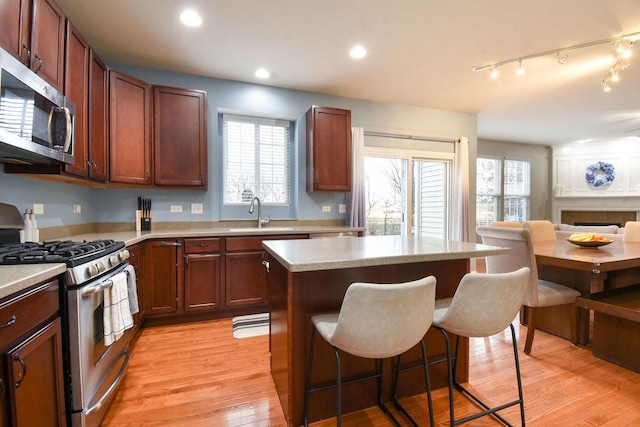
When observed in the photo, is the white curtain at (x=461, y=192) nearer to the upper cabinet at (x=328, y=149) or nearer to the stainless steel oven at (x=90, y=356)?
the upper cabinet at (x=328, y=149)

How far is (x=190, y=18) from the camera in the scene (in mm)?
2441

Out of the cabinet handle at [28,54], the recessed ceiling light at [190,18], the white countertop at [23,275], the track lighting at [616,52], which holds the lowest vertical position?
the white countertop at [23,275]

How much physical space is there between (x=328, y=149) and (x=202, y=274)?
2.04m

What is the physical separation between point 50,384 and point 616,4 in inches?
163

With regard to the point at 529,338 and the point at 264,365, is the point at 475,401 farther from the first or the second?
the point at 264,365

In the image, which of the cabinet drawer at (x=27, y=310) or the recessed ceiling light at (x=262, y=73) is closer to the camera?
the cabinet drawer at (x=27, y=310)

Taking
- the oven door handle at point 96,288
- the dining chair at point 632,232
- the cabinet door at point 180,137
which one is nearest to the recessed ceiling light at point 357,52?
the cabinet door at point 180,137

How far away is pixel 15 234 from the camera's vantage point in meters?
1.89

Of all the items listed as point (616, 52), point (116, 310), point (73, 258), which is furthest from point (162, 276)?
point (616, 52)

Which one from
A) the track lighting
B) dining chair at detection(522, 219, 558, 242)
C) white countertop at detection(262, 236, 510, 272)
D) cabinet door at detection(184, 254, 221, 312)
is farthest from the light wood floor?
the track lighting

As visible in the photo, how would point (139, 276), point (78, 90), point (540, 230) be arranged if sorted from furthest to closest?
point (540, 230) < point (139, 276) < point (78, 90)

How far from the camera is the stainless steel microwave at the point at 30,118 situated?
1.35m

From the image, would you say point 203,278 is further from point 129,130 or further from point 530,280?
point 530,280

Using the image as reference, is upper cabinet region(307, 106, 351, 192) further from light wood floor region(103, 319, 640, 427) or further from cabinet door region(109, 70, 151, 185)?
light wood floor region(103, 319, 640, 427)
